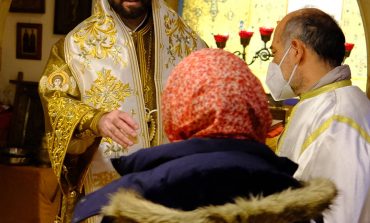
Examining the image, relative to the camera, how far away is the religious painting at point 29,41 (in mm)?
5438

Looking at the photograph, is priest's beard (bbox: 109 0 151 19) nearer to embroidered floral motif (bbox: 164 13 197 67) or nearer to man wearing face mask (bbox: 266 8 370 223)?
embroidered floral motif (bbox: 164 13 197 67)

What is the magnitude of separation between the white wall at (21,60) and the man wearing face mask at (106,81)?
2770mm

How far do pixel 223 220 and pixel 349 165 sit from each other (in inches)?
41.2

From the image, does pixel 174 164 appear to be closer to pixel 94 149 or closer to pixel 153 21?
pixel 94 149

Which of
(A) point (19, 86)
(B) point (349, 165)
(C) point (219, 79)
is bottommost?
(A) point (19, 86)

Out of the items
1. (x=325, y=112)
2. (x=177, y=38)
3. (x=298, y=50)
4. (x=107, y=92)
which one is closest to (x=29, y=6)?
(x=177, y=38)

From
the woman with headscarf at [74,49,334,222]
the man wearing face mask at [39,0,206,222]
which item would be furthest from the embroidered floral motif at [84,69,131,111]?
the woman with headscarf at [74,49,334,222]

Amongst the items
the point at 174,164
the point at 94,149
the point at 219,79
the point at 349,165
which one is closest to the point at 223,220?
the point at 174,164

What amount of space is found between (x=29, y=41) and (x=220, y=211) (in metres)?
4.53

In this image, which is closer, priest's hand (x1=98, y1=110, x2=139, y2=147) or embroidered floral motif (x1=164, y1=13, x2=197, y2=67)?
priest's hand (x1=98, y1=110, x2=139, y2=147)

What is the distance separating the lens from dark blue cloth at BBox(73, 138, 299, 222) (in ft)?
4.08

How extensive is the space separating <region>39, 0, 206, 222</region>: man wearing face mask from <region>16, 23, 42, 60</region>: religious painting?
2.82 meters

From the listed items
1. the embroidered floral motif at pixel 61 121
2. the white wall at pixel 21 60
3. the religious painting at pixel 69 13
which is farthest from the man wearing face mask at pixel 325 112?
the white wall at pixel 21 60

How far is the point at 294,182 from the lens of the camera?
4.35 ft
